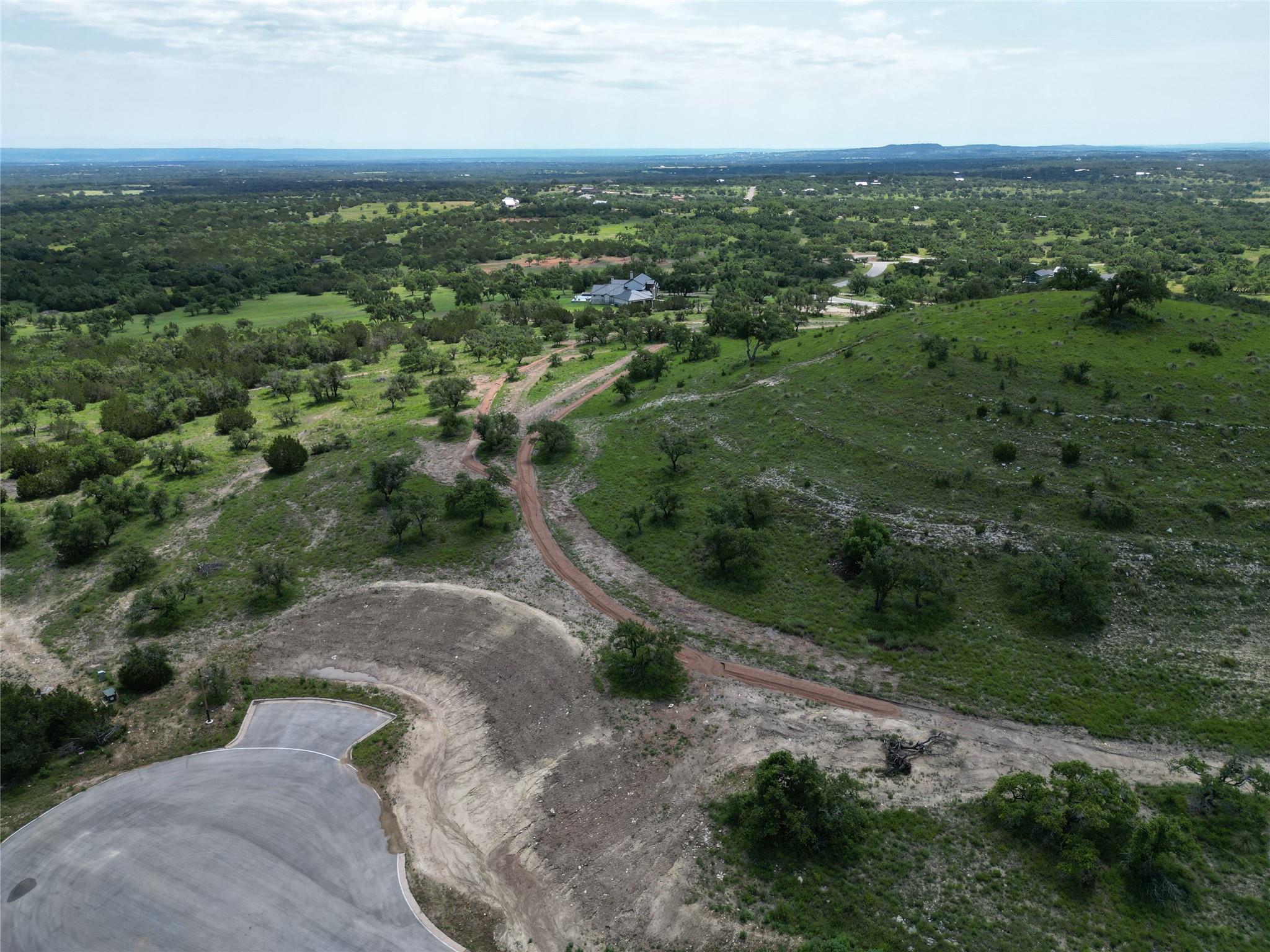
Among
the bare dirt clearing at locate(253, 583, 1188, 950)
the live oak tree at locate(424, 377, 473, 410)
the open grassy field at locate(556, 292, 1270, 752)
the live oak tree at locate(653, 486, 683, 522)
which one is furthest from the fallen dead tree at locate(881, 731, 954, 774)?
the live oak tree at locate(424, 377, 473, 410)

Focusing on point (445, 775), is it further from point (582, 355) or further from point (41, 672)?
point (582, 355)

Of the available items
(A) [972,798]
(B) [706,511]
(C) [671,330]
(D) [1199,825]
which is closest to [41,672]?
(B) [706,511]

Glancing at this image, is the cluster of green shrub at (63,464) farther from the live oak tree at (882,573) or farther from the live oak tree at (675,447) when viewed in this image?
the live oak tree at (882,573)

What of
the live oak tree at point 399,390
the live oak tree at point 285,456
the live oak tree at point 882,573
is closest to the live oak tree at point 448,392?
the live oak tree at point 399,390

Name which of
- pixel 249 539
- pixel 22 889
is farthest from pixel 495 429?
pixel 22 889

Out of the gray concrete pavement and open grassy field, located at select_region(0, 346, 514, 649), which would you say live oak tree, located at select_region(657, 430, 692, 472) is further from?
the gray concrete pavement

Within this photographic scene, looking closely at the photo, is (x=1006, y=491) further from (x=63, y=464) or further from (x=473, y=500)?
(x=63, y=464)
